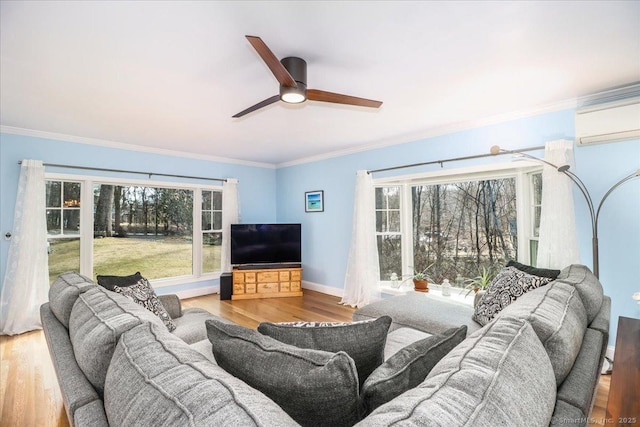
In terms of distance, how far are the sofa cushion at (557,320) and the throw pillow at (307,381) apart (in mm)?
719

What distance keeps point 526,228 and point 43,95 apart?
4980mm

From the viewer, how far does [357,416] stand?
83 centimetres

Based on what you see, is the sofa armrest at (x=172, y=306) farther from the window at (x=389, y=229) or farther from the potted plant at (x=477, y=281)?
the potted plant at (x=477, y=281)

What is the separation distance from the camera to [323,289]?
5.24 meters

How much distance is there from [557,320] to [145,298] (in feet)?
7.89

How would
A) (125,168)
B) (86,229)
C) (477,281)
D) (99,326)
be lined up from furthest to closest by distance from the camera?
1. (125,168)
2. (86,229)
3. (477,281)
4. (99,326)

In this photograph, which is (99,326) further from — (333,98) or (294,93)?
(333,98)

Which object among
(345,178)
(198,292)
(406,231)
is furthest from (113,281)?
(406,231)

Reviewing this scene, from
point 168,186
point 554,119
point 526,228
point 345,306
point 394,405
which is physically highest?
point 554,119

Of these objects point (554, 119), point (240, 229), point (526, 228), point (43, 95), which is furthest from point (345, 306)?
point (43, 95)

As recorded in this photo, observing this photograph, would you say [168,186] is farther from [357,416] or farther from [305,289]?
[357,416]

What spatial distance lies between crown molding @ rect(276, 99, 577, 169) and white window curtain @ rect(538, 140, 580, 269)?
1.23ft

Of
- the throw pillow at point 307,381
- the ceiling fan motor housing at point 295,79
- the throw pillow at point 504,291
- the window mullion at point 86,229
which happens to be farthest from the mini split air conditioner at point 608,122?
the window mullion at point 86,229

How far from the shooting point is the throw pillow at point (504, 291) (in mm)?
2141
